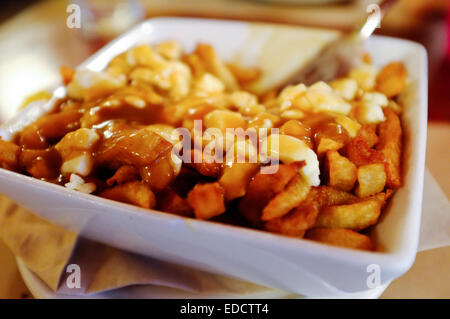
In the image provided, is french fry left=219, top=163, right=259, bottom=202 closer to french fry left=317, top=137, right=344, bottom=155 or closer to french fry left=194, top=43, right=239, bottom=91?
french fry left=317, top=137, right=344, bottom=155

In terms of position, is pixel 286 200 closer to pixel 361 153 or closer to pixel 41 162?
pixel 361 153

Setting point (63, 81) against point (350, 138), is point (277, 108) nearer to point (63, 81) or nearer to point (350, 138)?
point (350, 138)

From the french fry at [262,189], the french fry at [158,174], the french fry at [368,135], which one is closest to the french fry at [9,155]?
the french fry at [158,174]

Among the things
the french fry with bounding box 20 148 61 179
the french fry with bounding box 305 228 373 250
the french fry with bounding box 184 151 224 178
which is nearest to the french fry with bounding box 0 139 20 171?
the french fry with bounding box 20 148 61 179

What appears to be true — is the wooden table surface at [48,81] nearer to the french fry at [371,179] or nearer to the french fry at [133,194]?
the french fry at [371,179]
